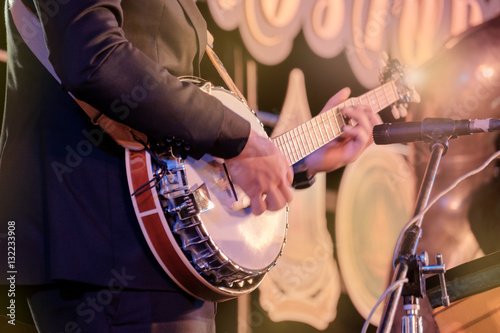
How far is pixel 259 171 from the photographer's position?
1447mm

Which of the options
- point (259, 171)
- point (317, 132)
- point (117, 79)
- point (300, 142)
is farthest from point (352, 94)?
point (117, 79)

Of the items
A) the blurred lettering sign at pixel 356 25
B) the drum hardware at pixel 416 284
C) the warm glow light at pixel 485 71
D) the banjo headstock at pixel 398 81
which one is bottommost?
the drum hardware at pixel 416 284

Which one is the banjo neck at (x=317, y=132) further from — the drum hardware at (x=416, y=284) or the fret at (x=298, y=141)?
the drum hardware at (x=416, y=284)

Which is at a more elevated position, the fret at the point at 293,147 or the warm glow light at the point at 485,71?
the warm glow light at the point at 485,71

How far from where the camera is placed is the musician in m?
1.16

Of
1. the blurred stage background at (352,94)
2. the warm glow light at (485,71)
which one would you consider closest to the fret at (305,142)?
the blurred stage background at (352,94)

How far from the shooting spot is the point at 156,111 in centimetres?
121

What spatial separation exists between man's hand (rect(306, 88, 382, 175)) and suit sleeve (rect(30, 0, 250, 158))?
78 centimetres

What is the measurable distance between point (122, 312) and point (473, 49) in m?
2.79

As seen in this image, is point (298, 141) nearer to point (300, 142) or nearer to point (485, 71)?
point (300, 142)

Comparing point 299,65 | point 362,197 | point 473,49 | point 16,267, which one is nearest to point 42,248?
point 16,267

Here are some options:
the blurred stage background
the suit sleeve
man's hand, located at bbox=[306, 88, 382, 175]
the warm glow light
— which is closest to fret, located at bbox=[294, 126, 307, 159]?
man's hand, located at bbox=[306, 88, 382, 175]

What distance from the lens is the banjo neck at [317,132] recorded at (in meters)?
1.78

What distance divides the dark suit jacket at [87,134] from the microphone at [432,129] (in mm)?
423
